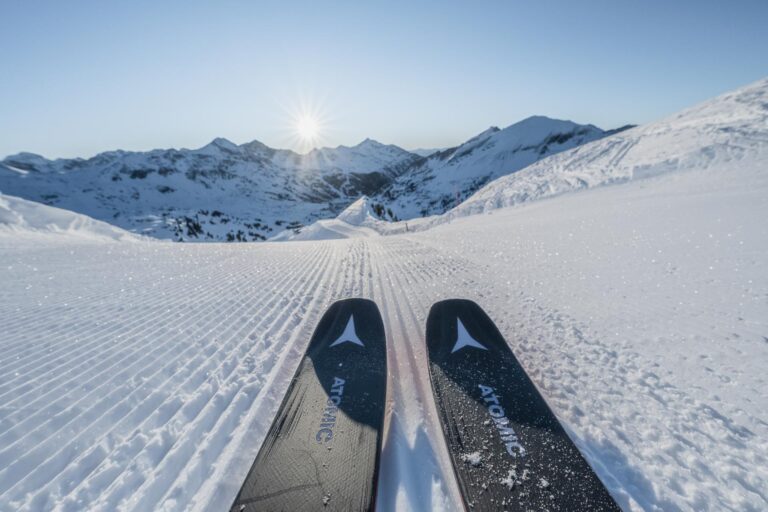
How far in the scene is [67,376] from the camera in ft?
14.5

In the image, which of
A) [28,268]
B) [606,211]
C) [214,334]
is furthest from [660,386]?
[28,268]

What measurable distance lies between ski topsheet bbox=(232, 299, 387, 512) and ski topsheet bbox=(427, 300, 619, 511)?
Result: 84 cm

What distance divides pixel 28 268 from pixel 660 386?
16.9m

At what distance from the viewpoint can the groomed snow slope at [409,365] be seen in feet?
9.61

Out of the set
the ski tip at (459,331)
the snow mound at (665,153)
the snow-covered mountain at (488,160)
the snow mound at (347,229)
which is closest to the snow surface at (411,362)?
the ski tip at (459,331)

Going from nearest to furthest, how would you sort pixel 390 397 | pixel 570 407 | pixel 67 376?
pixel 570 407 → pixel 390 397 → pixel 67 376

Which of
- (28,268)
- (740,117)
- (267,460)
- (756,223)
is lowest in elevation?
(267,460)

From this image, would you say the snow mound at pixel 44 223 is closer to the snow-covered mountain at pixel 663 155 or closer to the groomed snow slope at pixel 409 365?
the groomed snow slope at pixel 409 365

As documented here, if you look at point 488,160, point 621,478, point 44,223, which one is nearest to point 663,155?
point 621,478

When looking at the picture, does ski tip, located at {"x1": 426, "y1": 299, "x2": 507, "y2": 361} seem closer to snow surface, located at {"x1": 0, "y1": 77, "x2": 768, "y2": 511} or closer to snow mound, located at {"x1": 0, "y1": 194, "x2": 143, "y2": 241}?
snow surface, located at {"x1": 0, "y1": 77, "x2": 768, "y2": 511}

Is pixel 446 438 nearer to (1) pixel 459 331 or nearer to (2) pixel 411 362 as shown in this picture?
(2) pixel 411 362

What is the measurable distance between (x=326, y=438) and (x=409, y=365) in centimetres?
183

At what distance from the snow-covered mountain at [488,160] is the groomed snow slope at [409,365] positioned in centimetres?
12555

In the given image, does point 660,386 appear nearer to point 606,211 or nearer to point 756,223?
point 756,223
